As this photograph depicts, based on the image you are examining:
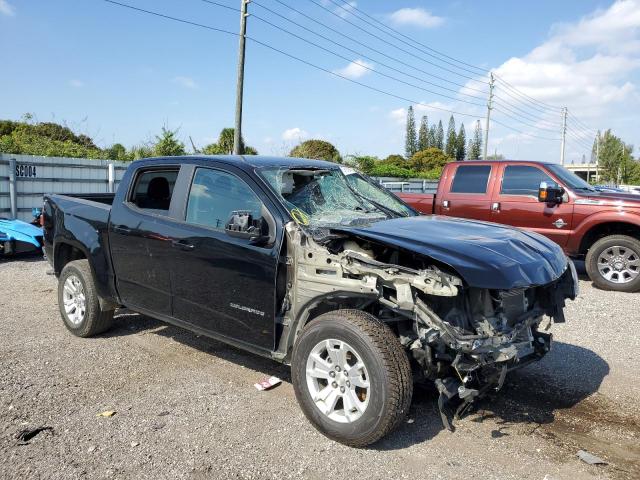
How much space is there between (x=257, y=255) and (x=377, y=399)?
1.31 m

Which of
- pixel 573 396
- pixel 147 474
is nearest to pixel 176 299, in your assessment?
pixel 147 474

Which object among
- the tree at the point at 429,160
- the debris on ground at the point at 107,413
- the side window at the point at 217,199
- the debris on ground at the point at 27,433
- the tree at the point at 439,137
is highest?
the tree at the point at 439,137

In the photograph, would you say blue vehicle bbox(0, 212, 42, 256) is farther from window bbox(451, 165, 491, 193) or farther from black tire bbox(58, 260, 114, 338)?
window bbox(451, 165, 491, 193)

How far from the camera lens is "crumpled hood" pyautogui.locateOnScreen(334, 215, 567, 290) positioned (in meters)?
3.17

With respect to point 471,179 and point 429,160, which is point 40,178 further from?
point 429,160

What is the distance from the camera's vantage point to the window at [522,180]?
8758 mm

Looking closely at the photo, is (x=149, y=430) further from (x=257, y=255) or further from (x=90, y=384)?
(x=257, y=255)

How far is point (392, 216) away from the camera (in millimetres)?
4566

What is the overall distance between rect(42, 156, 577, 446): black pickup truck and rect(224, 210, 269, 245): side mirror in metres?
0.01

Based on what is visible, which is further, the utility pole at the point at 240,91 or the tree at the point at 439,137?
the tree at the point at 439,137

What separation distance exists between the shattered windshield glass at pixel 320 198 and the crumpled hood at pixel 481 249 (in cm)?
30

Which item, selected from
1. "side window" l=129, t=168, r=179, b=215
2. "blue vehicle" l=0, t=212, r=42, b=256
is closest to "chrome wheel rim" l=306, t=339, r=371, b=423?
"side window" l=129, t=168, r=179, b=215

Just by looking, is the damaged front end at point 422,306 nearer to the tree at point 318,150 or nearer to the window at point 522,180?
the window at point 522,180

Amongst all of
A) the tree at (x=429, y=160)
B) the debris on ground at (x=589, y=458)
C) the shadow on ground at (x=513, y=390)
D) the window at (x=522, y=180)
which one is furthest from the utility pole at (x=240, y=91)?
the tree at (x=429, y=160)
